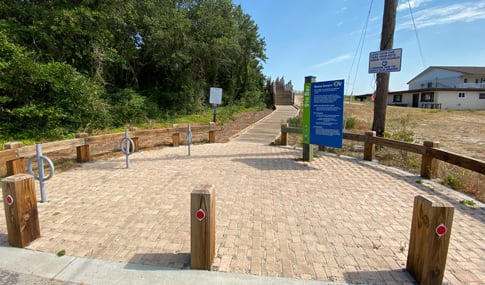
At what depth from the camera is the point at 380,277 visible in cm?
245

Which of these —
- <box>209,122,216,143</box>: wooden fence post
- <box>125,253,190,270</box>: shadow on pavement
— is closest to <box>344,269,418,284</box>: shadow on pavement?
<box>125,253,190,270</box>: shadow on pavement

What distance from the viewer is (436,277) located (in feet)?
7.44

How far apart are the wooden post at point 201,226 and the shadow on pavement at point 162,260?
0.16m

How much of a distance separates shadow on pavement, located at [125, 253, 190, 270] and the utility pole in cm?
807

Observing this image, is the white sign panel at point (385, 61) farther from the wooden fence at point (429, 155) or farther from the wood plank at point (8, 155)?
the wood plank at point (8, 155)

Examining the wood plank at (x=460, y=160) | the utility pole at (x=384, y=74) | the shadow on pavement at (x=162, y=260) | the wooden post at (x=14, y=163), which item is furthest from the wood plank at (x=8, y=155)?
the utility pole at (x=384, y=74)

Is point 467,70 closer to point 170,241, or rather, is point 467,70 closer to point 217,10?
point 217,10

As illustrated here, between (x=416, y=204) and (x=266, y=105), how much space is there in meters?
Result: 24.6

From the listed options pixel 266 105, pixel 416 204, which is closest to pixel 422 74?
pixel 266 105

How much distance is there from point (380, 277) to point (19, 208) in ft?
12.8

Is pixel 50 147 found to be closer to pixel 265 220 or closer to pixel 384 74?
pixel 265 220

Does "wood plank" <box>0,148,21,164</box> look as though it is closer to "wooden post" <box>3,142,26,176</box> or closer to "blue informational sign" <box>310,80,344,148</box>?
"wooden post" <box>3,142,26,176</box>

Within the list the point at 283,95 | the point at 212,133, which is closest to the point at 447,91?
the point at 283,95

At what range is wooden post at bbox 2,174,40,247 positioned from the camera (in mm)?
2719
